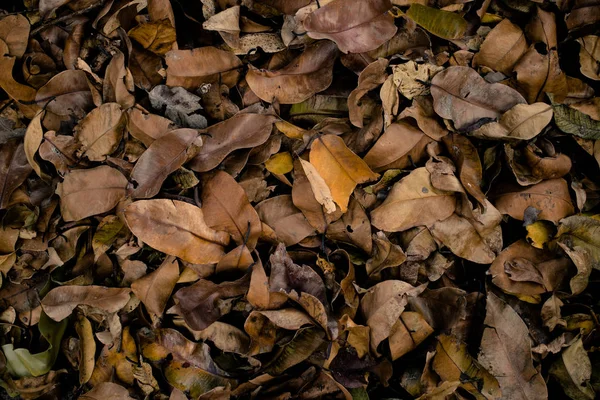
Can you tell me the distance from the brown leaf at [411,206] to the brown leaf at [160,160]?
0.39 m

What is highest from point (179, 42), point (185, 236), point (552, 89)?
point (179, 42)

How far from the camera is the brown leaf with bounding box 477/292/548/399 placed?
1.05 m

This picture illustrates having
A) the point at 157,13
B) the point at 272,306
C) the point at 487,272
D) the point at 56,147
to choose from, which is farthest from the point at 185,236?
the point at 487,272

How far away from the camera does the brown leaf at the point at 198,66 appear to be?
1116mm

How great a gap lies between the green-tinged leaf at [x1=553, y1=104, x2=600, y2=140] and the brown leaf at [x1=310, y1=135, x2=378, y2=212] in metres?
0.40

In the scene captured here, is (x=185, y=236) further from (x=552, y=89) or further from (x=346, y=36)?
(x=552, y=89)

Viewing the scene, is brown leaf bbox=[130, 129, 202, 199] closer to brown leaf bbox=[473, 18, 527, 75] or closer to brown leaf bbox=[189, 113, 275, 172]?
brown leaf bbox=[189, 113, 275, 172]

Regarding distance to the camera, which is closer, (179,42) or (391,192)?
(391,192)

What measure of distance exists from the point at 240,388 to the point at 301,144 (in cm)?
49

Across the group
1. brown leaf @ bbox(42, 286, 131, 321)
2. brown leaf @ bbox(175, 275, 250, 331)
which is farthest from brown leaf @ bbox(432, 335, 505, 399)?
brown leaf @ bbox(42, 286, 131, 321)

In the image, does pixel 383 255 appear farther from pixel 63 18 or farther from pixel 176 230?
A: pixel 63 18

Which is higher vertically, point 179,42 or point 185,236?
point 179,42

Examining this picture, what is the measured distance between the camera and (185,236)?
1.07 meters

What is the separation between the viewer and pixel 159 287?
1.11 meters
